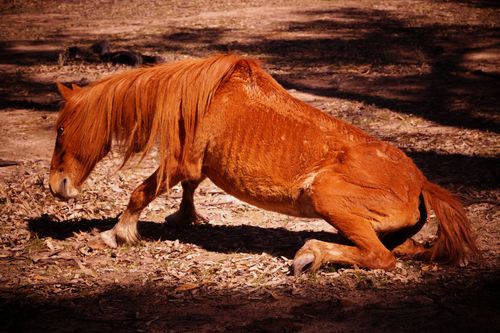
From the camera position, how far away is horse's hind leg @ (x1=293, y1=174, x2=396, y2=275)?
5113mm

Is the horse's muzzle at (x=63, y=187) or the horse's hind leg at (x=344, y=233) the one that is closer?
the horse's hind leg at (x=344, y=233)

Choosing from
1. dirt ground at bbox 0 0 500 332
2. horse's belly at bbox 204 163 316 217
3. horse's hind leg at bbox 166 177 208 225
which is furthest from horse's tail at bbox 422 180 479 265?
horse's hind leg at bbox 166 177 208 225

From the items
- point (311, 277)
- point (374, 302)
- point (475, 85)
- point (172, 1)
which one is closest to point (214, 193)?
point (311, 277)

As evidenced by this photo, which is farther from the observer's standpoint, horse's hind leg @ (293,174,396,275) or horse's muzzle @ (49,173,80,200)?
horse's muzzle @ (49,173,80,200)

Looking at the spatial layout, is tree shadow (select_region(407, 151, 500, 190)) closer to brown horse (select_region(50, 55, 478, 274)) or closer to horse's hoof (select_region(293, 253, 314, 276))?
brown horse (select_region(50, 55, 478, 274))

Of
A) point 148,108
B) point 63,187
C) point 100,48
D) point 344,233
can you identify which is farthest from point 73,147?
point 100,48

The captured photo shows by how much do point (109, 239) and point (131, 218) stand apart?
282mm

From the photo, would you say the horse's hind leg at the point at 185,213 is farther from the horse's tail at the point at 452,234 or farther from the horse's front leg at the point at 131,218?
the horse's tail at the point at 452,234

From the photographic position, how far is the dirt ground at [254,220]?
450 cm

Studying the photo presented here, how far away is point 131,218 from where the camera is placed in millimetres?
5895

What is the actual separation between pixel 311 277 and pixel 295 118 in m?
1.38

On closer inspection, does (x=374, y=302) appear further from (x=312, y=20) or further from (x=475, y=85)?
(x=312, y=20)

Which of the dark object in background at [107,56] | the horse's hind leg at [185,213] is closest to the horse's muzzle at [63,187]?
the horse's hind leg at [185,213]

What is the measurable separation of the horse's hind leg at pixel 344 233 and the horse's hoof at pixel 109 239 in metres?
1.79
